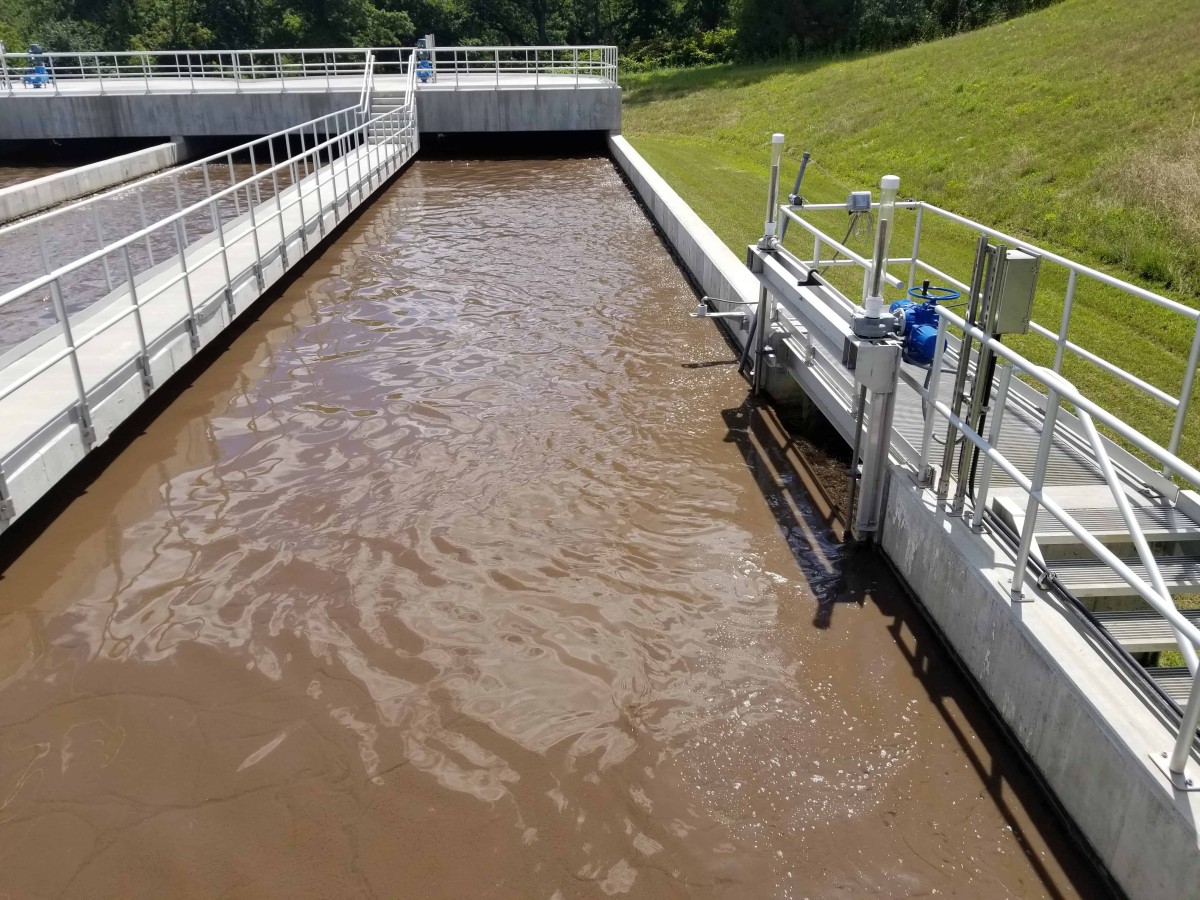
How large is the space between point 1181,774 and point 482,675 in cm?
313

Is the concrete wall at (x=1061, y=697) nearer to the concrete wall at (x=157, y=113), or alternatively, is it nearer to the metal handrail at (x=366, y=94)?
the metal handrail at (x=366, y=94)

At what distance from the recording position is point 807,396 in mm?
7988

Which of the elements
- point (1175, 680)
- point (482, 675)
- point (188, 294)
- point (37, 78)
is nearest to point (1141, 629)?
point (1175, 680)

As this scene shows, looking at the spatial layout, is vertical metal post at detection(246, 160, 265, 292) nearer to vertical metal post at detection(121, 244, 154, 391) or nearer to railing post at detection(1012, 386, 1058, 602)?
vertical metal post at detection(121, 244, 154, 391)

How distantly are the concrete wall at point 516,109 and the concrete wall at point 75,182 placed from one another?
6789 millimetres

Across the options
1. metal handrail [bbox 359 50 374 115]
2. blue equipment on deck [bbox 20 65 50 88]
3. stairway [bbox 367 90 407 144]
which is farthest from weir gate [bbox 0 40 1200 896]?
blue equipment on deck [bbox 20 65 50 88]

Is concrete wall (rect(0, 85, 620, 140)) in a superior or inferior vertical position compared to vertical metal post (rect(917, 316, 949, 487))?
superior

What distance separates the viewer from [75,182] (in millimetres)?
20578

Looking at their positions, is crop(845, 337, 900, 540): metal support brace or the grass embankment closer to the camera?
crop(845, 337, 900, 540): metal support brace

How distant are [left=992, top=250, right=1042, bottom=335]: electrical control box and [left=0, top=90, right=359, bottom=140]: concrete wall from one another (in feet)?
81.0

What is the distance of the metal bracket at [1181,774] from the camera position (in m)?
3.20

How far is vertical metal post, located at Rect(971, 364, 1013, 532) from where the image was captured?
15.5 ft

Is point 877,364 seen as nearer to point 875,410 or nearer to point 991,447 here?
point 875,410

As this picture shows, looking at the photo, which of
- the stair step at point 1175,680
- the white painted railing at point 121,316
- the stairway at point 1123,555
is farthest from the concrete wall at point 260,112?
the stair step at point 1175,680
